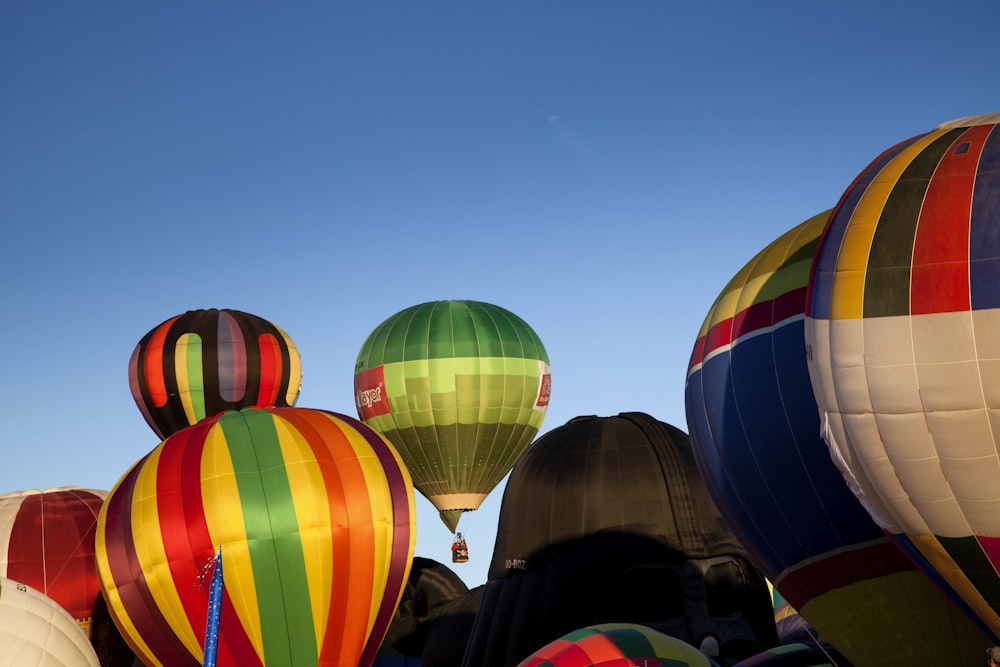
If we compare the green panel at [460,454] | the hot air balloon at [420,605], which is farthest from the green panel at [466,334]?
the hot air balloon at [420,605]

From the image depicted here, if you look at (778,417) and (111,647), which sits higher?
(778,417)

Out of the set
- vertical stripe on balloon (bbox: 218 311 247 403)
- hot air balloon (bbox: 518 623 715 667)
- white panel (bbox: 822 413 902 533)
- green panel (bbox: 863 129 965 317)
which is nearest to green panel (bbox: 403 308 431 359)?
vertical stripe on balloon (bbox: 218 311 247 403)

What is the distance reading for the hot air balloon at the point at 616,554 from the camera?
16781 millimetres

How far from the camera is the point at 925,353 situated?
10.3 metres

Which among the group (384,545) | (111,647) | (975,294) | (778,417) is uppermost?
(975,294)

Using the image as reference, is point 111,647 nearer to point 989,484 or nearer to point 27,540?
point 27,540

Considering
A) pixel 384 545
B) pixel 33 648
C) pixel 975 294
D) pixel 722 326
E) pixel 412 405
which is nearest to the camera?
pixel 975 294

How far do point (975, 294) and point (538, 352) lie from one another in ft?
64.0

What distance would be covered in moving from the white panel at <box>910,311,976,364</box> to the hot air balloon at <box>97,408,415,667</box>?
766 centimetres

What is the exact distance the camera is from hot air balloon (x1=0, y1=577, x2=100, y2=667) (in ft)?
41.9

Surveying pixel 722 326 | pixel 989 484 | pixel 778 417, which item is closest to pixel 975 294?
pixel 989 484

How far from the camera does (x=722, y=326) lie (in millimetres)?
14312

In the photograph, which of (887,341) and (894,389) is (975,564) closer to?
(894,389)

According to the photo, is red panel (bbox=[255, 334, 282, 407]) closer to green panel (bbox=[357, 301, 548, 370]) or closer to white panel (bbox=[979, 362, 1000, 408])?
green panel (bbox=[357, 301, 548, 370])
